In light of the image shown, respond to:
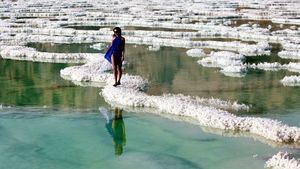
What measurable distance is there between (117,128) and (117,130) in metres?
0.18

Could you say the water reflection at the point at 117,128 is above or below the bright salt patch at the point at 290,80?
below

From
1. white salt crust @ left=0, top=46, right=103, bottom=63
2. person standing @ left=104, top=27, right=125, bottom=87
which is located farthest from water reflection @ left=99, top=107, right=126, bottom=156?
white salt crust @ left=0, top=46, right=103, bottom=63

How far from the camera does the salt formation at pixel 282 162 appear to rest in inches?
409

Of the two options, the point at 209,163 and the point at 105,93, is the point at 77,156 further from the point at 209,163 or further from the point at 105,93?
the point at 105,93

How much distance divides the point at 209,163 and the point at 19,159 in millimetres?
3949

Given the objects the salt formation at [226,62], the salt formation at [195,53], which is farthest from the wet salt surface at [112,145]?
the salt formation at [195,53]

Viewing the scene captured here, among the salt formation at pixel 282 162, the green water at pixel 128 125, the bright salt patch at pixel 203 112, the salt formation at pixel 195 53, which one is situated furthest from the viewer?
the salt formation at pixel 195 53

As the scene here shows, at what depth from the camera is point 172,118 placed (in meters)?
14.4

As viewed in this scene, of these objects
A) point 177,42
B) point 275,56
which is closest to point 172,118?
point 275,56

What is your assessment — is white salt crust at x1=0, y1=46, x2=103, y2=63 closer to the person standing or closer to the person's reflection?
the person standing

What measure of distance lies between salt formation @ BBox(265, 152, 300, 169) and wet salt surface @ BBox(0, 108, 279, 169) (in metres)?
0.24

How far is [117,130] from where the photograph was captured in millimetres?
13312

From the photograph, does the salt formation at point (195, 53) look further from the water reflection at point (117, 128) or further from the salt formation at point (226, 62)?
the water reflection at point (117, 128)

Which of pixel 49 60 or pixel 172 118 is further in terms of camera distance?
pixel 49 60
